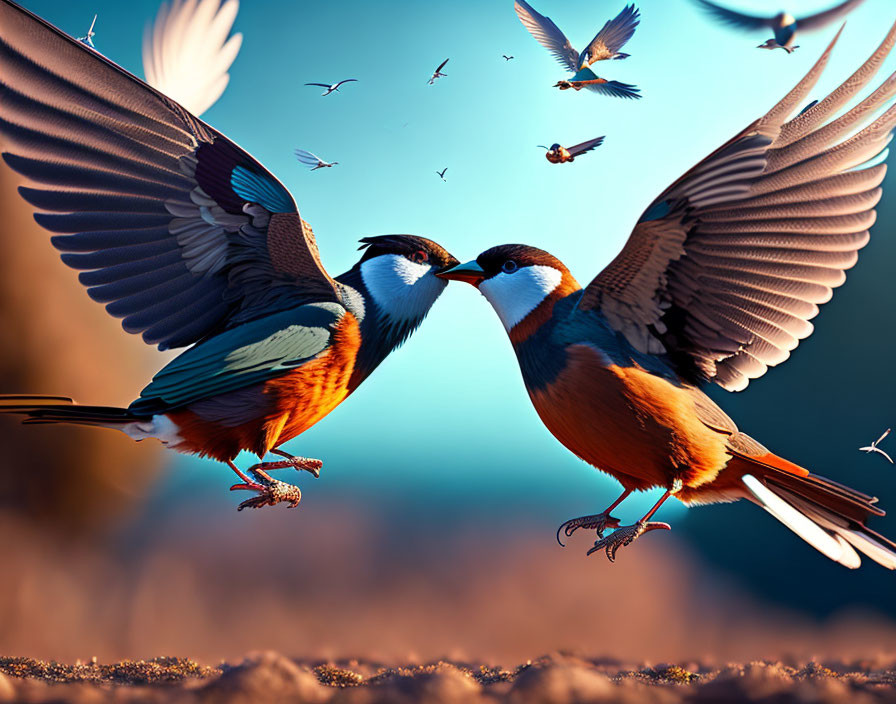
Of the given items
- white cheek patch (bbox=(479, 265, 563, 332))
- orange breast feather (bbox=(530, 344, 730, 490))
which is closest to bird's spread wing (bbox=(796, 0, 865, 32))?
white cheek patch (bbox=(479, 265, 563, 332))

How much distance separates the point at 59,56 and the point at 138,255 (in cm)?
56

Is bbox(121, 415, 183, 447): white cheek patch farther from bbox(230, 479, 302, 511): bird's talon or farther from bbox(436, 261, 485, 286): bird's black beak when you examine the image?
bbox(436, 261, 485, 286): bird's black beak

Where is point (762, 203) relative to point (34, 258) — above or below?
above

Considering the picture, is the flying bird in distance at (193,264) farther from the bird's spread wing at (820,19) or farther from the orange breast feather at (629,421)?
the bird's spread wing at (820,19)

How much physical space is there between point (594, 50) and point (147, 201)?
144 centimetres

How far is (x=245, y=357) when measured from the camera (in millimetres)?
1891

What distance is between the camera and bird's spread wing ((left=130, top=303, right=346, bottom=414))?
1884mm

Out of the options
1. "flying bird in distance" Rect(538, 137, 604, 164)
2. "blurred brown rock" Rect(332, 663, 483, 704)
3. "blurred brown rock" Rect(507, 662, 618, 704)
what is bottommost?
"blurred brown rock" Rect(332, 663, 483, 704)

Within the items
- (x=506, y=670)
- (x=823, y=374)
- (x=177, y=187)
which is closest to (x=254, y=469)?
(x=177, y=187)

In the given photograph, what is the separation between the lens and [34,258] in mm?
3152

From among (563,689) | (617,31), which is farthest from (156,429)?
(617,31)

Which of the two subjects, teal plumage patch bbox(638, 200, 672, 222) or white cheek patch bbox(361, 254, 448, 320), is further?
white cheek patch bbox(361, 254, 448, 320)

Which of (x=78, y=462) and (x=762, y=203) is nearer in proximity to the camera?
(x=762, y=203)

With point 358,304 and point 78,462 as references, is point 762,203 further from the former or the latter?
point 78,462
